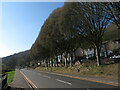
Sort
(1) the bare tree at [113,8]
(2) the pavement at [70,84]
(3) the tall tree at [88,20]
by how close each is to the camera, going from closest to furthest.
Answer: (2) the pavement at [70,84], (1) the bare tree at [113,8], (3) the tall tree at [88,20]

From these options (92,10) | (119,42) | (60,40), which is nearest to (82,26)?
(92,10)

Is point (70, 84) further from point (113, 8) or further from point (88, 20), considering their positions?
point (88, 20)

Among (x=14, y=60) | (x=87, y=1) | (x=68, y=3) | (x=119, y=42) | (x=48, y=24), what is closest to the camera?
(x=87, y=1)

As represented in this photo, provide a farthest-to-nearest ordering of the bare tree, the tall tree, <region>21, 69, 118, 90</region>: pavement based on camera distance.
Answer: the tall tree < the bare tree < <region>21, 69, 118, 90</region>: pavement

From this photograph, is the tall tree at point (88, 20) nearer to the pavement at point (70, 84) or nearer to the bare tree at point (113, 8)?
the bare tree at point (113, 8)

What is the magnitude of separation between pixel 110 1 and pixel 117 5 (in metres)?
0.84

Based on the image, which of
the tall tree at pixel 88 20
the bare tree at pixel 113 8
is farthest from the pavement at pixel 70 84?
the tall tree at pixel 88 20

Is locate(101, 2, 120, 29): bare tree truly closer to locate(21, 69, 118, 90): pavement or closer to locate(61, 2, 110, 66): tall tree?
locate(61, 2, 110, 66): tall tree

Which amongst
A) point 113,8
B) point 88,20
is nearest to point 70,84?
point 113,8

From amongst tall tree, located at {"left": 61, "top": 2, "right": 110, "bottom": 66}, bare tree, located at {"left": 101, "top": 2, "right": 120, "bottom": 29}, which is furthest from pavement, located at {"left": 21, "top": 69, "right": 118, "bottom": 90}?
tall tree, located at {"left": 61, "top": 2, "right": 110, "bottom": 66}

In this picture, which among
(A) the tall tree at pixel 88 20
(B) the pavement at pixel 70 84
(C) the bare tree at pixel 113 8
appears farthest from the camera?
(A) the tall tree at pixel 88 20

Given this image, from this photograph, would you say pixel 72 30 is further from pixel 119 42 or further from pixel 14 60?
pixel 14 60

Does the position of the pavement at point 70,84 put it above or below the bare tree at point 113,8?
below

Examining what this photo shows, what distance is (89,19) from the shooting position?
21.3 m
